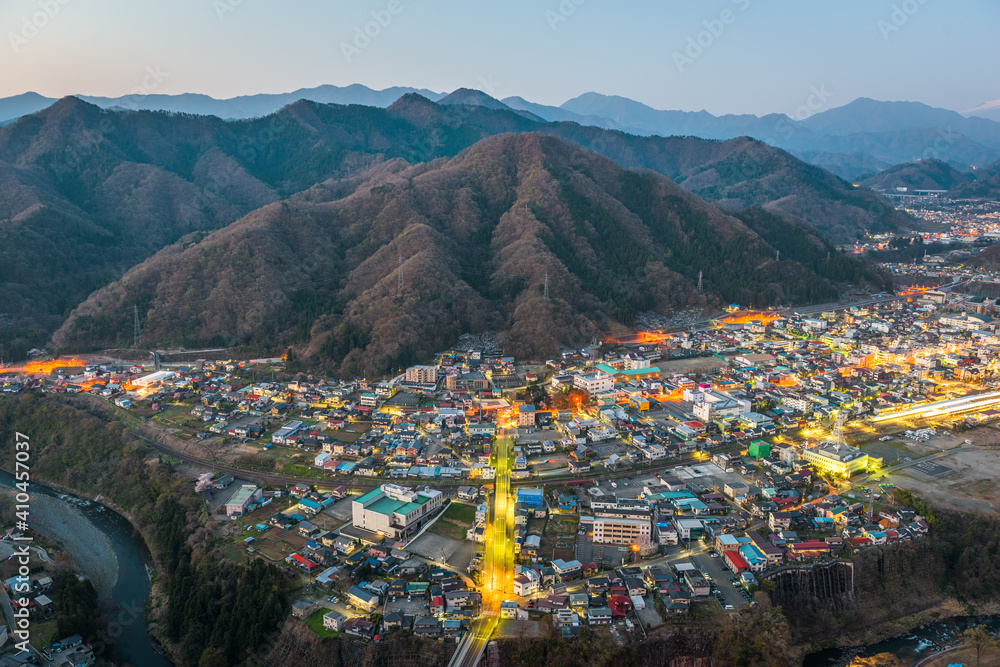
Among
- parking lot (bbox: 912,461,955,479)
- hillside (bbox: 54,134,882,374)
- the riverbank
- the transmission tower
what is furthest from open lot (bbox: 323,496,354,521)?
the transmission tower

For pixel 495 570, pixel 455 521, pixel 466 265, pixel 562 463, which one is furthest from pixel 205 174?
pixel 495 570

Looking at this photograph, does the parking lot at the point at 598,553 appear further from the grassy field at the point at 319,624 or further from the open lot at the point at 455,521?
the grassy field at the point at 319,624

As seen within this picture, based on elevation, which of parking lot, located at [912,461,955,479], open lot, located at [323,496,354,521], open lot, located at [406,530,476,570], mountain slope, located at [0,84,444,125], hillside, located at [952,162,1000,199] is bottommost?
open lot, located at [406,530,476,570]

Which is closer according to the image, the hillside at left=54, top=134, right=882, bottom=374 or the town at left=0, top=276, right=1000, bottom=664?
the town at left=0, top=276, right=1000, bottom=664

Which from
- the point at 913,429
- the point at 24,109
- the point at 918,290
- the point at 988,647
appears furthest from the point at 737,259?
the point at 24,109

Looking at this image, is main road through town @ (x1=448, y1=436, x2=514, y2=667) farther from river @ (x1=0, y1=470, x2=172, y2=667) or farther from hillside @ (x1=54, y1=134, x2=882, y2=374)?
hillside @ (x1=54, y1=134, x2=882, y2=374)

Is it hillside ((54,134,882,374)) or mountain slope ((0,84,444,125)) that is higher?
mountain slope ((0,84,444,125))
